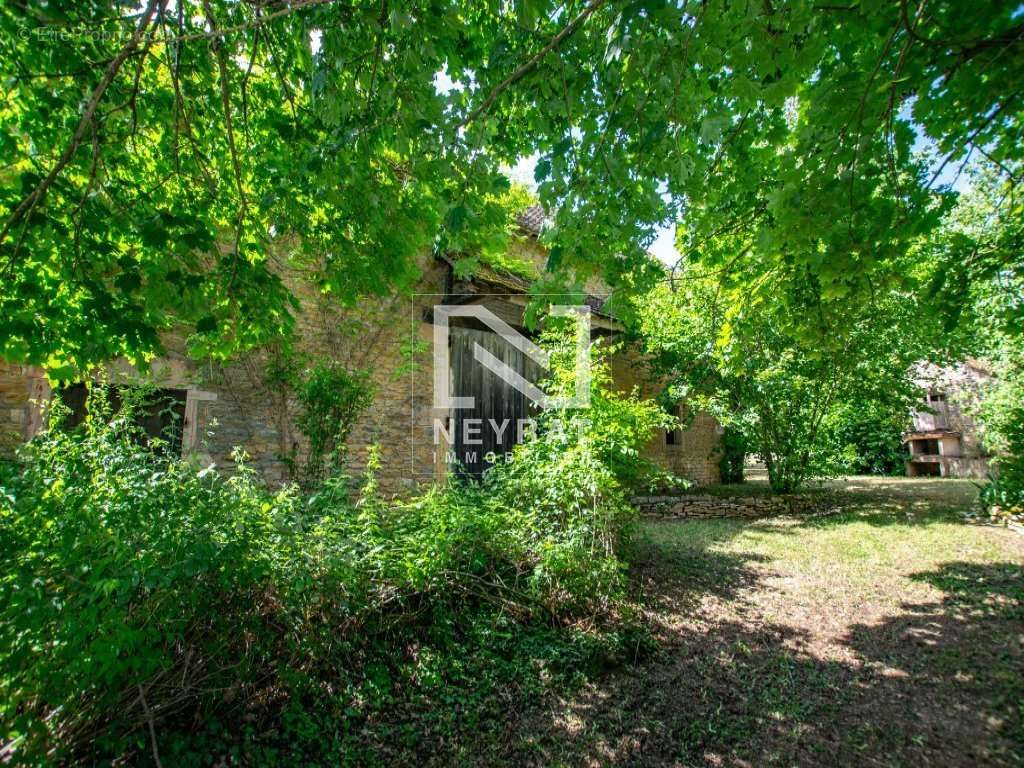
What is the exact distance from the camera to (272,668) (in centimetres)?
247

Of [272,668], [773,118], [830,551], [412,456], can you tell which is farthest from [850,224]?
[412,456]

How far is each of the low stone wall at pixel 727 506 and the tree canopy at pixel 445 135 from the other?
6.35 m

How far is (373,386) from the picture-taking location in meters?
5.87

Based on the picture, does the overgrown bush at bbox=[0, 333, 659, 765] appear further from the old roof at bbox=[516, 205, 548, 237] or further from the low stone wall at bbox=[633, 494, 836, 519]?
the old roof at bbox=[516, 205, 548, 237]

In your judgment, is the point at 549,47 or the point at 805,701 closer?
the point at 549,47

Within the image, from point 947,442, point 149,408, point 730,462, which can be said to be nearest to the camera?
point 149,408

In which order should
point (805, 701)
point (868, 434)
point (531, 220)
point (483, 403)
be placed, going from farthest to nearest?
point (868, 434), point (531, 220), point (483, 403), point (805, 701)

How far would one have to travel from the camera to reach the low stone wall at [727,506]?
8.76 metres

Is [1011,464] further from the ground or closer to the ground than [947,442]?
further from the ground

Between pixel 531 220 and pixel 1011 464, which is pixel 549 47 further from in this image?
pixel 1011 464

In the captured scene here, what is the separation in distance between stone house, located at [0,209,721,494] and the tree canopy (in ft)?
6.23

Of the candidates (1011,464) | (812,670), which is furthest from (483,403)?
(1011,464)

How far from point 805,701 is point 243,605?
3.33m

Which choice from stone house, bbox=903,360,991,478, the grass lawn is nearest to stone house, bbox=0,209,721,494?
the grass lawn
